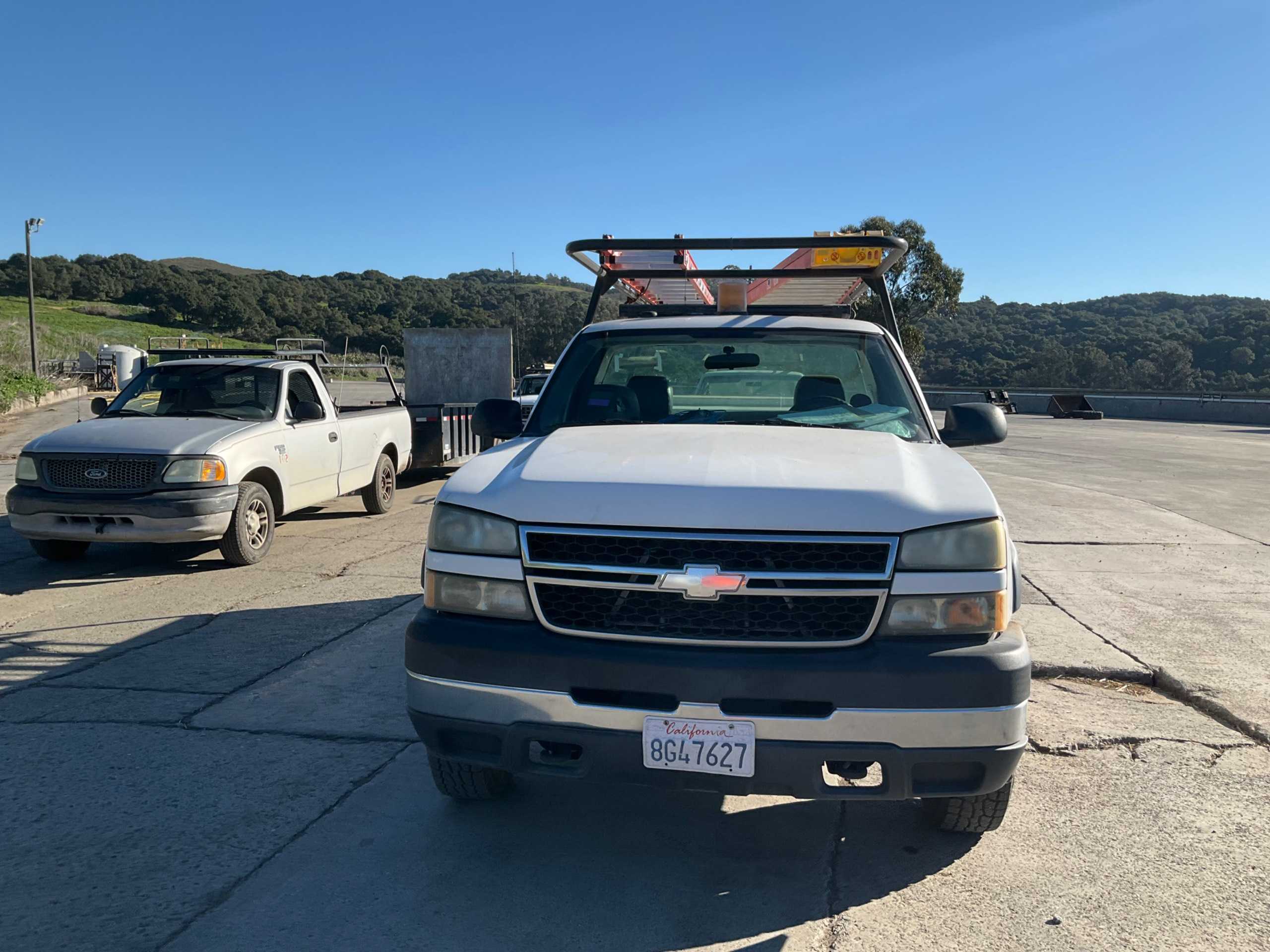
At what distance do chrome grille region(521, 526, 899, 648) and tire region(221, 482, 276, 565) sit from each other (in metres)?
5.63

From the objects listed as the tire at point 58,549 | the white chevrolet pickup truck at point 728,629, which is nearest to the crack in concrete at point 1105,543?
the white chevrolet pickup truck at point 728,629

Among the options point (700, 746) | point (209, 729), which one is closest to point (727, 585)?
point (700, 746)

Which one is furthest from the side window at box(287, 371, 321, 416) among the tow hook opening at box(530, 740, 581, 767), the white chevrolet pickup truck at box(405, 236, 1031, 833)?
the tow hook opening at box(530, 740, 581, 767)

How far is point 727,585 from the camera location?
2.69 metres

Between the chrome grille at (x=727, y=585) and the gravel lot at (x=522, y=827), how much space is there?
0.86m

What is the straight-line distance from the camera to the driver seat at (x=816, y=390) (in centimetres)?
424

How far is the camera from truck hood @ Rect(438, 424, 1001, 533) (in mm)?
2715

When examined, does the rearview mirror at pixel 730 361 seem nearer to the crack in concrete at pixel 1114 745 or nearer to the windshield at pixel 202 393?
the crack in concrete at pixel 1114 745

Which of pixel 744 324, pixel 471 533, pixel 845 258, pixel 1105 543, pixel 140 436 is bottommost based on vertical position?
pixel 1105 543

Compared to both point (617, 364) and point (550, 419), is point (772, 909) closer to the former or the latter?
point (550, 419)

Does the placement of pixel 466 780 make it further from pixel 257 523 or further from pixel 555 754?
pixel 257 523

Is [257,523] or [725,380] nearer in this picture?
[725,380]

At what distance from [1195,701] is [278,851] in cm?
434

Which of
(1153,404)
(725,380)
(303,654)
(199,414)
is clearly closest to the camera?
(725,380)
